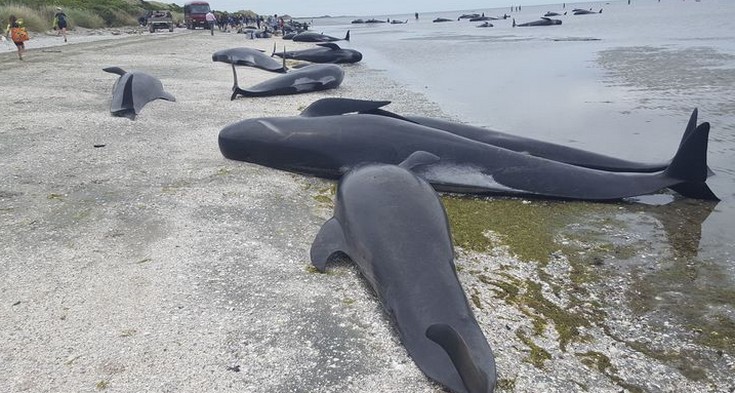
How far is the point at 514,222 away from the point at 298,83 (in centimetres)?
832

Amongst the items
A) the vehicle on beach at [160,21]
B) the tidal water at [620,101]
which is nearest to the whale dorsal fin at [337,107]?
the tidal water at [620,101]

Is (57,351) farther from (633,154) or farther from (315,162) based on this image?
(633,154)

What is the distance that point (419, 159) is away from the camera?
566 cm

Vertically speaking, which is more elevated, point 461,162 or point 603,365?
point 461,162

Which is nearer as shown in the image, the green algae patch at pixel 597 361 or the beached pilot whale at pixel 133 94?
the green algae patch at pixel 597 361

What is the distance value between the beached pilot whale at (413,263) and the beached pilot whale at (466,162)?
1.34 meters

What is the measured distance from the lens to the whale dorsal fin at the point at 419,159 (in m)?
5.58

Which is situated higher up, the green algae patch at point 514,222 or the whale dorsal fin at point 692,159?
the whale dorsal fin at point 692,159

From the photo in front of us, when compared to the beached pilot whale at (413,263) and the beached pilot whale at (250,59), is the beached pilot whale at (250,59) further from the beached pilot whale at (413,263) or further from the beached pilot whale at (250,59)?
the beached pilot whale at (413,263)

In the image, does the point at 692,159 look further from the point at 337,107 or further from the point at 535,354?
the point at 337,107

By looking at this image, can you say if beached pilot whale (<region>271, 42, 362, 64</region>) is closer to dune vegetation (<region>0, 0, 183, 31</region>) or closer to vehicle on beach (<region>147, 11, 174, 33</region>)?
dune vegetation (<region>0, 0, 183, 31</region>)

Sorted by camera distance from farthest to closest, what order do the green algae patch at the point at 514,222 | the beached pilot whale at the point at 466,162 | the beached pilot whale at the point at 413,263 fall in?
the beached pilot whale at the point at 466,162 → the green algae patch at the point at 514,222 → the beached pilot whale at the point at 413,263

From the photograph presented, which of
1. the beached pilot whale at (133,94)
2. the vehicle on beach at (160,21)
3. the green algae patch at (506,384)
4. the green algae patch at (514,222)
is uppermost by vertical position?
the vehicle on beach at (160,21)

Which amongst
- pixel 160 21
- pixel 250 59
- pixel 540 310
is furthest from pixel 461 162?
pixel 160 21
